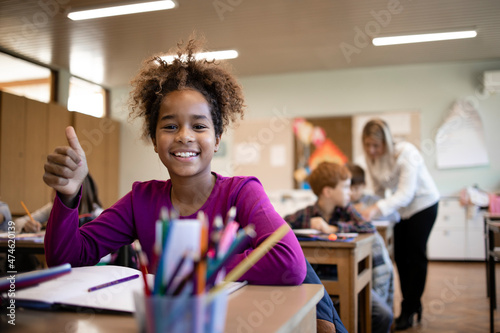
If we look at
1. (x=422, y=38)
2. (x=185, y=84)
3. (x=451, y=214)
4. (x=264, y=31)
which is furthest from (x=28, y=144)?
(x=451, y=214)

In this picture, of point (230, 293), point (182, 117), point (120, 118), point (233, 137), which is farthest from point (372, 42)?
point (230, 293)

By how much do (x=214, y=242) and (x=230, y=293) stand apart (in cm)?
30

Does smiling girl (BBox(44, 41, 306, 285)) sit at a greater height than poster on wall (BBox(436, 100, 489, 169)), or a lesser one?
lesser

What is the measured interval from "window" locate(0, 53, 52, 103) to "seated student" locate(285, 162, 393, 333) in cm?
481

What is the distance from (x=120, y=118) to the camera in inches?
308

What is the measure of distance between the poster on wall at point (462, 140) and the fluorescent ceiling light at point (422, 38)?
4.34 ft

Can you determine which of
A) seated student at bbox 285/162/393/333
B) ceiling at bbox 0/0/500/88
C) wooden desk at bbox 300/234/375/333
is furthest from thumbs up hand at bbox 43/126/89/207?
ceiling at bbox 0/0/500/88

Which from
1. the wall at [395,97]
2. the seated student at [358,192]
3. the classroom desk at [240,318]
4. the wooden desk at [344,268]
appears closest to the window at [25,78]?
the wall at [395,97]

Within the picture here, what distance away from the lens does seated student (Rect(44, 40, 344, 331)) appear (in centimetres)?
92

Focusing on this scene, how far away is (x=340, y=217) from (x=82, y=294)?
195 cm

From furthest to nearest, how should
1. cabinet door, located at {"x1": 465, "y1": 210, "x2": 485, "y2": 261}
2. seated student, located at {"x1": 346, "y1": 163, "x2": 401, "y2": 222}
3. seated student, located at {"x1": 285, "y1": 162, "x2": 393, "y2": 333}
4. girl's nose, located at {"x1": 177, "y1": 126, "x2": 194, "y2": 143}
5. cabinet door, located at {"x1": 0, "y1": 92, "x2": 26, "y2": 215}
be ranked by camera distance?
1. cabinet door, located at {"x1": 465, "y1": 210, "x2": 485, "y2": 261}
2. cabinet door, located at {"x1": 0, "y1": 92, "x2": 26, "y2": 215}
3. seated student, located at {"x1": 346, "y1": 163, "x2": 401, "y2": 222}
4. seated student, located at {"x1": 285, "y1": 162, "x2": 393, "y2": 333}
5. girl's nose, located at {"x1": 177, "y1": 126, "x2": 194, "y2": 143}

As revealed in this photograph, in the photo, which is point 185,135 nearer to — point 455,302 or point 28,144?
point 455,302

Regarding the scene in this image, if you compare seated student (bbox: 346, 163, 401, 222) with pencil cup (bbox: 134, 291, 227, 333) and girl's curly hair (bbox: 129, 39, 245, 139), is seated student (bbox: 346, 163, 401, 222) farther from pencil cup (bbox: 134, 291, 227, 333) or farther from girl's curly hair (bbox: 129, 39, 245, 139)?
pencil cup (bbox: 134, 291, 227, 333)

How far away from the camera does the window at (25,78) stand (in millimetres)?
5770
